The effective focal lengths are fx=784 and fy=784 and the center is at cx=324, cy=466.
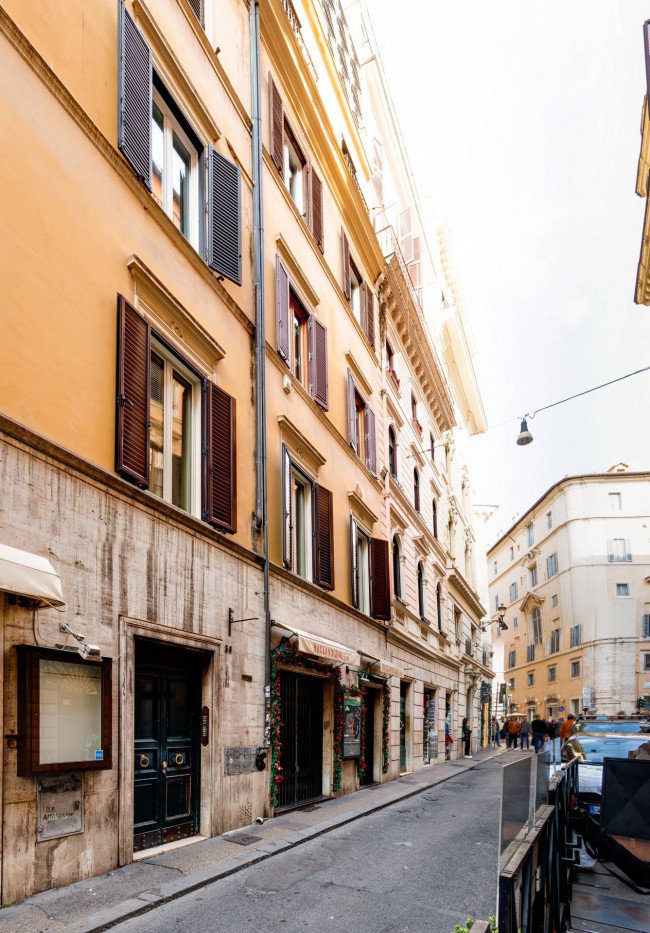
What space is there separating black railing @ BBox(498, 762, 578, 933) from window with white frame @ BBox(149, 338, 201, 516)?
217 inches

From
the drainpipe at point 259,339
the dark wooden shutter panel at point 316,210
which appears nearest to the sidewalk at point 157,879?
the drainpipe at point 259,339

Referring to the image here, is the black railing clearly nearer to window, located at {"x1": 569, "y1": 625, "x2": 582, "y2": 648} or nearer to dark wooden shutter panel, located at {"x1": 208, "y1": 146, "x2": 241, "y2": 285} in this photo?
dark wooden shutter panel, located at {"x1": 208, "y1": 146, "x2": 241, "y2": 285}

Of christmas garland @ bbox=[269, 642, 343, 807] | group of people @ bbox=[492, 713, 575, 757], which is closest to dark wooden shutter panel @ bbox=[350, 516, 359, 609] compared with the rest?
christmas garland @ bbox=[269, 642, 343, 807]

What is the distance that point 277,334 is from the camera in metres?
13.7

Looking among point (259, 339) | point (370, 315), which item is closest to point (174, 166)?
point (259, 339)

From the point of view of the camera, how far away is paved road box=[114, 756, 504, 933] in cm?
634

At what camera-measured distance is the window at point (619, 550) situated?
2141 inches

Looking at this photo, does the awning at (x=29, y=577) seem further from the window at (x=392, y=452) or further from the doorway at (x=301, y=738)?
the window at (x=392, y=452)

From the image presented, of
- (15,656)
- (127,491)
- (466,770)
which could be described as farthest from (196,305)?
(466,770)

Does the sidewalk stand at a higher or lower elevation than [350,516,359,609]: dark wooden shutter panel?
lower

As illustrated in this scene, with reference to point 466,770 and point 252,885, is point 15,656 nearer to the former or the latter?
point 252,885

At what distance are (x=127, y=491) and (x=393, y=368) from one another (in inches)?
675

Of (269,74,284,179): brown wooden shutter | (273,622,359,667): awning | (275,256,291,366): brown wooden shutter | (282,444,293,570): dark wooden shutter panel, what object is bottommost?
(273,622,359,667): awning

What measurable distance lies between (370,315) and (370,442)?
4.00 metres
